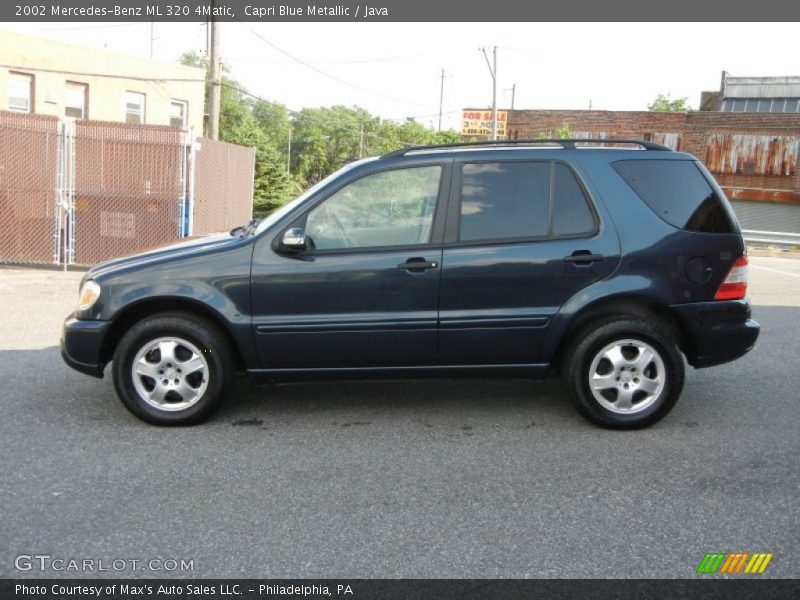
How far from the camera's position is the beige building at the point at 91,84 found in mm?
22781

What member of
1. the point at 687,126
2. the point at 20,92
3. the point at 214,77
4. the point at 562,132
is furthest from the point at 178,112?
the point at 687,126

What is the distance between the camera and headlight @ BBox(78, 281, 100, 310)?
5.09 metres

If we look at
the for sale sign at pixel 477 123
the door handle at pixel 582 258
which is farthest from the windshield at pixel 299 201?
the for sale sign at pixel 477 123

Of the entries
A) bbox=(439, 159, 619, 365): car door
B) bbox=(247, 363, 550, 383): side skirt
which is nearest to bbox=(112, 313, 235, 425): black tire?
bbox=(247, 363, 550, 383): side skirt

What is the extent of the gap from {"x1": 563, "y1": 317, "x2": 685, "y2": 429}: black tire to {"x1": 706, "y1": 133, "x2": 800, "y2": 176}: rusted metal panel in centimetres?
4837

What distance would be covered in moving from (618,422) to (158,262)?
3.12 meters

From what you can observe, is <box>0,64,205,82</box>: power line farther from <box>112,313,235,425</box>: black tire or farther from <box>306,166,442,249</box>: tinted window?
<box>306,166,442,249</box>: tinted window

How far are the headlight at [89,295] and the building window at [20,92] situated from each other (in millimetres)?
20492

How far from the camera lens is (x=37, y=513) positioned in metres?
3.76

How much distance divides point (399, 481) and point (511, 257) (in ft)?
5.42

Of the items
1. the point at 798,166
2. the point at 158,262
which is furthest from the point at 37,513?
the point at 798,166

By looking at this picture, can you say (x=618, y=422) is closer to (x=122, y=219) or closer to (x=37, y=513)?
(x=37, y=513)

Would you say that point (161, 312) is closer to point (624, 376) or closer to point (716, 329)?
point (624, 376)

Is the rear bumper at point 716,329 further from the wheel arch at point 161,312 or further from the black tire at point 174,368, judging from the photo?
the black tire at point 174,368
